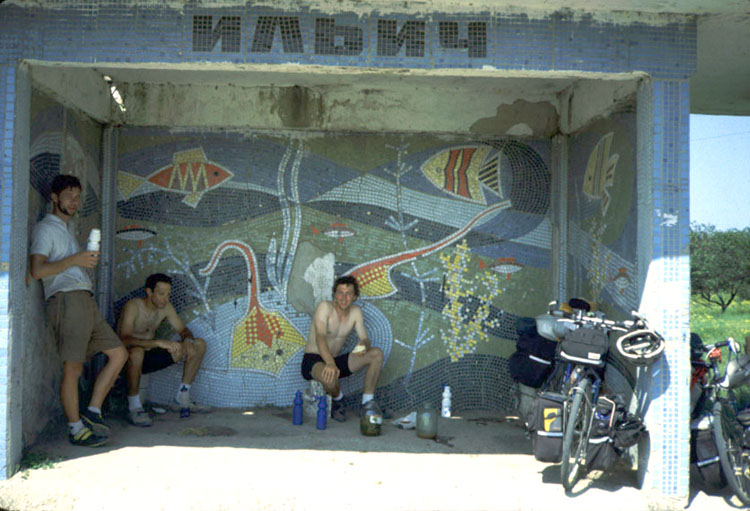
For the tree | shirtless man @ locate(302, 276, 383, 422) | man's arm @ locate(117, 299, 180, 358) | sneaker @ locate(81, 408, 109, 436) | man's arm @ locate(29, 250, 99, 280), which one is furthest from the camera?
the tree

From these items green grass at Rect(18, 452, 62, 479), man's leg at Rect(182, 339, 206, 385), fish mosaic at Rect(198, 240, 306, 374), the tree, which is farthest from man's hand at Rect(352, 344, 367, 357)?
the tree

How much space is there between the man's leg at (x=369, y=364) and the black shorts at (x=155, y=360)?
5.42 feet

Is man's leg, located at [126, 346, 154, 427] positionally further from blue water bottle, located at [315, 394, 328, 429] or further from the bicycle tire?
the bicycle tire

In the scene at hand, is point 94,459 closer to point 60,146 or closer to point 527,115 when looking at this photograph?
point 60,146

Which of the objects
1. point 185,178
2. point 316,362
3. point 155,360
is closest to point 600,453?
point 316,362

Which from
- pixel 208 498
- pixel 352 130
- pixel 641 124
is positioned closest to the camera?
pixel 208 498

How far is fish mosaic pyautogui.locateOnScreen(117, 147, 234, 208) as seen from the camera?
5.94 meters

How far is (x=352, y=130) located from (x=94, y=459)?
3522 millimetres

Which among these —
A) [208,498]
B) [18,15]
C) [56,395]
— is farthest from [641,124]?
[56,395]

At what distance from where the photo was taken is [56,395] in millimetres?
4957

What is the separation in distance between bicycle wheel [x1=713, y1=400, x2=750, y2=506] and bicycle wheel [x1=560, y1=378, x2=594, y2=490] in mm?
849

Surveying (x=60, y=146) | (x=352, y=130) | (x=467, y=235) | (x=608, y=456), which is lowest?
(x=608, y=456)

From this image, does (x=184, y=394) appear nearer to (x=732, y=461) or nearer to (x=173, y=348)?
(x=173, y=348)

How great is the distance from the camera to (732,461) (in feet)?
13.2
